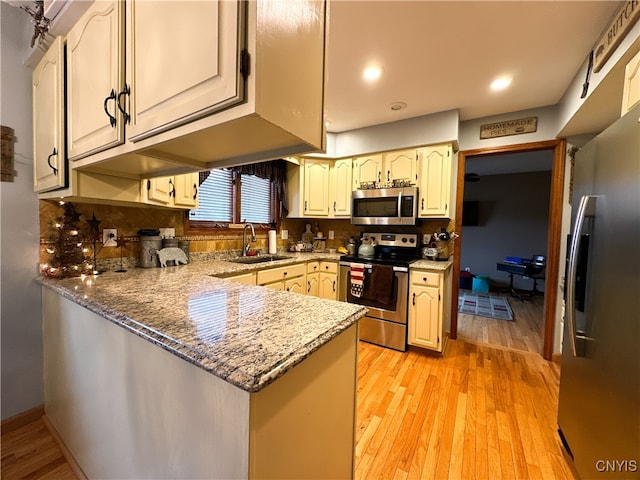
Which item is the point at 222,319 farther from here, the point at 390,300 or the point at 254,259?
the point at 390,300

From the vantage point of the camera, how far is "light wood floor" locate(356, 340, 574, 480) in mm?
1402

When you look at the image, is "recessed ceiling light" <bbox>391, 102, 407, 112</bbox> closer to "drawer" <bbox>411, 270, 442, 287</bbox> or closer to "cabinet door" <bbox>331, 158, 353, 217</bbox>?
"cabinet door" <bbox>331, 158, 353, 217</bbox>

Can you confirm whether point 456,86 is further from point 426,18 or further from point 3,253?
point 3,253

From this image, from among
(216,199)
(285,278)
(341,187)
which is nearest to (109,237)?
(216,199)

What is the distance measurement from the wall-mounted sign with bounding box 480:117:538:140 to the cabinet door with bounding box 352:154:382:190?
1141 mm

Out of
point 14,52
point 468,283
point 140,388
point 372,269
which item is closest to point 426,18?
point 372,269

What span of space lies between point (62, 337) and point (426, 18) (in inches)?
108

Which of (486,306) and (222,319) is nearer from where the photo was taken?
(222,319)

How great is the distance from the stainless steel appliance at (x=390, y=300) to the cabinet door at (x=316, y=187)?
0.80 meters

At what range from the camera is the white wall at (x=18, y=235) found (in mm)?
1494

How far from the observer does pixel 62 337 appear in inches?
55.7

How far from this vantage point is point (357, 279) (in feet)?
9.40

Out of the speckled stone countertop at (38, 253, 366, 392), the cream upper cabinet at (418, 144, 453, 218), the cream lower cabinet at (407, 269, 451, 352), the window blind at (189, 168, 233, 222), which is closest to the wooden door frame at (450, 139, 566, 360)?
the cream upper cabinet at (418, 144, 453, 218)

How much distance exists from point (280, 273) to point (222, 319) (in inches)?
67.5
